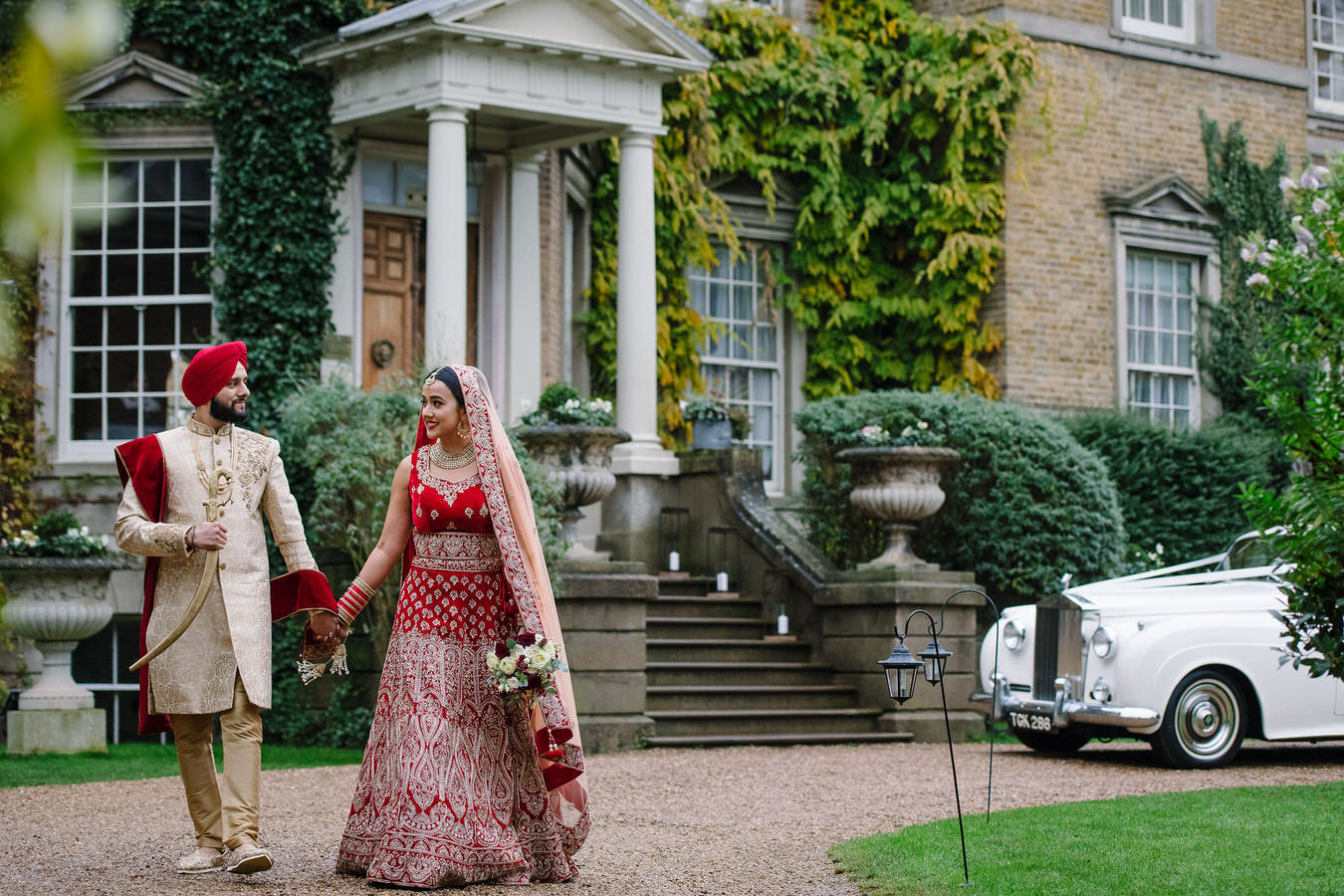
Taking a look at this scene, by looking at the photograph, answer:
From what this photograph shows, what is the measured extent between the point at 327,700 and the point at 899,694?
226 inches

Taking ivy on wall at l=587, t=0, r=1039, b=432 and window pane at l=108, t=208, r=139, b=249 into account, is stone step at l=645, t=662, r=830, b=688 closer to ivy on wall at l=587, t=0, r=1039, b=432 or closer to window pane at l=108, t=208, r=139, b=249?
ivy on wall at l=587, t=0, r=1039, b=432

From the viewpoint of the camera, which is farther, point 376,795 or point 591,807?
point 591,807

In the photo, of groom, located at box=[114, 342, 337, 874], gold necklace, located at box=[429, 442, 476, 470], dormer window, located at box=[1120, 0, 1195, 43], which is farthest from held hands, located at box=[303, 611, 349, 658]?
dormer window, located at box=[1120, 0, 1195, 43]

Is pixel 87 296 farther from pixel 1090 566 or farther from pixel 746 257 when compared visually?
pixel 1090 566

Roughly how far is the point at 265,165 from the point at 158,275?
1.32m

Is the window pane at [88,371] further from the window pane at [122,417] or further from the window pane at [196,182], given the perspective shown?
the window pane at [196,182]

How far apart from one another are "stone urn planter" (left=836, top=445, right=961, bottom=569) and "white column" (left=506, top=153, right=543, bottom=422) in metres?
2.97

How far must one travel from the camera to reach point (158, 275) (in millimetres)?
12703

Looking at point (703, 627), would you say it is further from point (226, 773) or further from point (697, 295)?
point (226, 773)

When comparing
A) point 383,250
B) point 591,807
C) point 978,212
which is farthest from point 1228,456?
point 591,807

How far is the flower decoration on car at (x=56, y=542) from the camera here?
10328 millimetres

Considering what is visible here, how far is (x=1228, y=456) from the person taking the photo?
15.4 m

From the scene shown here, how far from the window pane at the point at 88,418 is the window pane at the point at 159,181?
170 centimetres

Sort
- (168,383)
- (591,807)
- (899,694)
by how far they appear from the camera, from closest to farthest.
Answer: (899,694) → (591,807) → (168,383)
